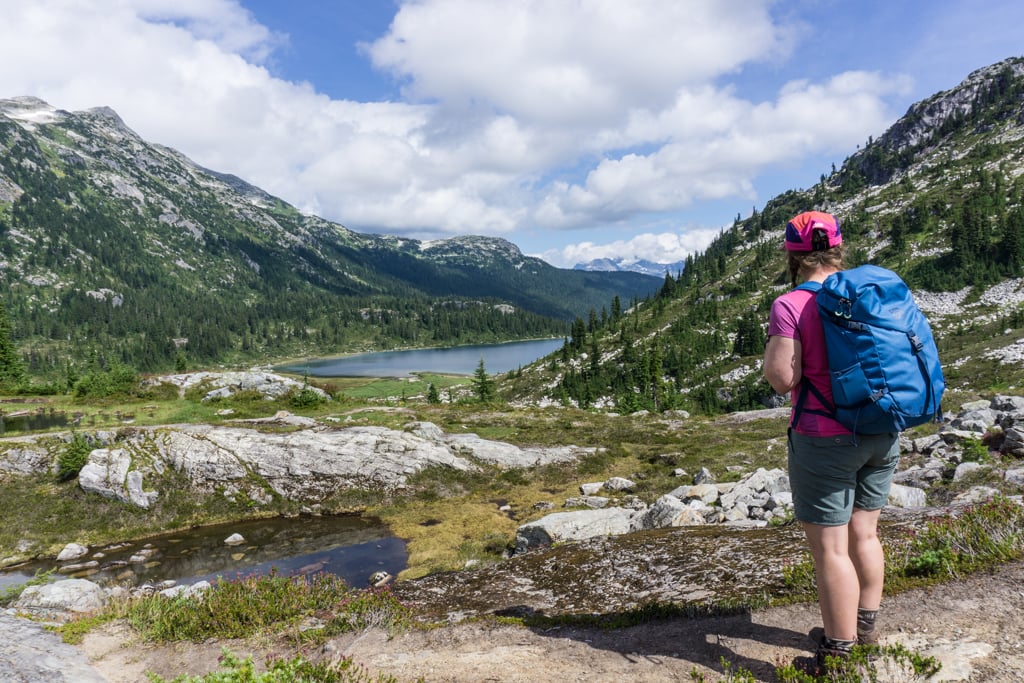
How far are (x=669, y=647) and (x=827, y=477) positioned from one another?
3331 millimetres

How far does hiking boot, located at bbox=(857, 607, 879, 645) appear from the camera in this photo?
4891 mm

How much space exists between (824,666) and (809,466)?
197 centimetres

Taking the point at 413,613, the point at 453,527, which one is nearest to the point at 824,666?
the point at 413,613

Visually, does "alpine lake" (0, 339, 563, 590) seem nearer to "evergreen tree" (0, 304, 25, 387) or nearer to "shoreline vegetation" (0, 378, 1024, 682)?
"shoreline vegetation" (0, 378, 1024, 682)

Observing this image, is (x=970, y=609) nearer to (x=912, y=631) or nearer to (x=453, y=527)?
(x=912, y=631)

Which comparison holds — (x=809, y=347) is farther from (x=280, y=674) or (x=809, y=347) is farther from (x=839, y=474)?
(x=280, y=674)

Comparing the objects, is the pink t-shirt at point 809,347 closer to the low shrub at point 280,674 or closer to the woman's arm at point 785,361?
the woman's arm at point 785,361

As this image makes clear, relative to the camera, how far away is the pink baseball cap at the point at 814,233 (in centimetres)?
489

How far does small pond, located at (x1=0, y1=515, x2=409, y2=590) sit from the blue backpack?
22.4 meters

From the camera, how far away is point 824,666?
461 centimetres

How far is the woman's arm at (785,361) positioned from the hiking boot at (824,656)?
2.52 metres

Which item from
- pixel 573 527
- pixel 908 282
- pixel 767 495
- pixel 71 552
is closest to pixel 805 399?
pixel 767 495

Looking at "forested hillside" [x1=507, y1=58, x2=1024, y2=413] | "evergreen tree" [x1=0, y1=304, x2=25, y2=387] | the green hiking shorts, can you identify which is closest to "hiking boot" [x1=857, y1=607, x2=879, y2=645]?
the green hiking shorts

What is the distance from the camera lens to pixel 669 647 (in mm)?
6176
